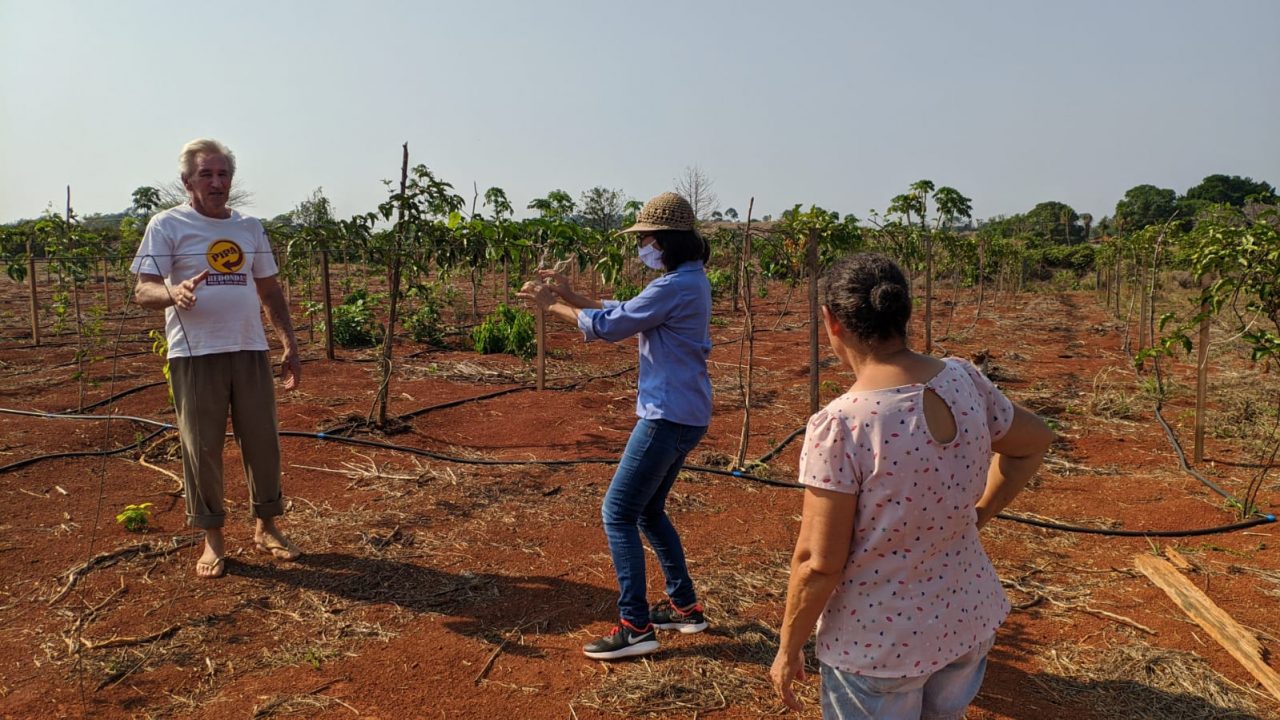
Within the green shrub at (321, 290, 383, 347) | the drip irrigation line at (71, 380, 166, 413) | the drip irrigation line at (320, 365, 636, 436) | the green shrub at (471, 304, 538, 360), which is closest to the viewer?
the drip irrigation line at (320, 365, 636, 436)

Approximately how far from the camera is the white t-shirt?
3104 millimetres

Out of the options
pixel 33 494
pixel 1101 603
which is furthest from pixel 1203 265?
pixel 33 494

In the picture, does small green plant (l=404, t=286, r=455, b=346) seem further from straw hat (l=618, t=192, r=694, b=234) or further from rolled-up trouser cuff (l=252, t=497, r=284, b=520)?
straw hat (l=618, t=192, r=694, b=234)

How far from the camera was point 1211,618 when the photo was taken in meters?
3.18

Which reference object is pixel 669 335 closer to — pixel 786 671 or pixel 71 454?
pixel 786 671

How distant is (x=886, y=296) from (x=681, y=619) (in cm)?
201

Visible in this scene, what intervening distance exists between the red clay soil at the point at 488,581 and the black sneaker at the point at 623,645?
0.16 ft

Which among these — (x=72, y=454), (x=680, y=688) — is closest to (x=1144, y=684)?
(x=680, y=688)

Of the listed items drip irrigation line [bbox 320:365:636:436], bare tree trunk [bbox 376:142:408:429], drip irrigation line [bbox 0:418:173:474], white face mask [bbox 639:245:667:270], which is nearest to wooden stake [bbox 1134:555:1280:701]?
white face mask [bbox 639:245:667:270]

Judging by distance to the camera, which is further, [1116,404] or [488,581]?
[1116,404]

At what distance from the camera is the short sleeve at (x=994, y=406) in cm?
155

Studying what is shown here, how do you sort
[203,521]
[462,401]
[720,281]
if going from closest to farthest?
[203,521] < [462,401] < [720,281]

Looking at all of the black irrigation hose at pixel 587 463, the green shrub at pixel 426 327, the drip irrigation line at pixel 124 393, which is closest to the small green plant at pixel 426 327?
the green shrub at pixel 426 327

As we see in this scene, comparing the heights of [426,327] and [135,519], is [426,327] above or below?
above
